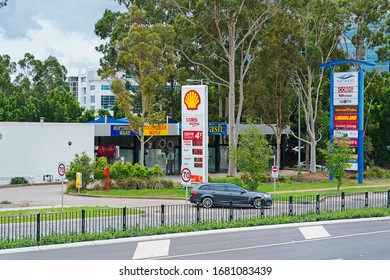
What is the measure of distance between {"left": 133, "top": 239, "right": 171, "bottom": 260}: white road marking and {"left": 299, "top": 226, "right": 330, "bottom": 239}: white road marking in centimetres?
501

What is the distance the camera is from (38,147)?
46.3 m

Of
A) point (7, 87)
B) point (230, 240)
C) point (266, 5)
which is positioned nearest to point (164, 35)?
point (266, 5)

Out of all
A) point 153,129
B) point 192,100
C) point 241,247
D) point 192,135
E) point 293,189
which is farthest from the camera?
point 153,129

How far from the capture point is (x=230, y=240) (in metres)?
20.1

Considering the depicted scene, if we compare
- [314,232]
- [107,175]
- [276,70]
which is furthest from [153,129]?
[314,232]

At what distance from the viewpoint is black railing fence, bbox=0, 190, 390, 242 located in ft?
72.3

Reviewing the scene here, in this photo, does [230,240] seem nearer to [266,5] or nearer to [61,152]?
[61,152]

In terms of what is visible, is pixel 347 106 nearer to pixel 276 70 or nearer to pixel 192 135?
pixel 276 70

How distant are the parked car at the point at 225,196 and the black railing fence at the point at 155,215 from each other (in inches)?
13.9

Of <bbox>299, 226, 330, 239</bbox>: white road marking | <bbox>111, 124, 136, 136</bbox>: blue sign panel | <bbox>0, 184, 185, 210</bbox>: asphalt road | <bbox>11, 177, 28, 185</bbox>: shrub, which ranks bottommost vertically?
<bbox>0, 184, 185, 210</bbox>: asphalt road

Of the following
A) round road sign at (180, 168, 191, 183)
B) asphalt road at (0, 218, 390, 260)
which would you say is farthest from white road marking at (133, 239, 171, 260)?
round road sign at (180, 168, 191, 183)

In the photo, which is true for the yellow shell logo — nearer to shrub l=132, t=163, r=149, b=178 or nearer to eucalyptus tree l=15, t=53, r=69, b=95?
shrub l=132, t=163, r=149, b=178

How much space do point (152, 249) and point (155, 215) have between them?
357 inches

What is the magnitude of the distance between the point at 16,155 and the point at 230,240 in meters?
29.5
